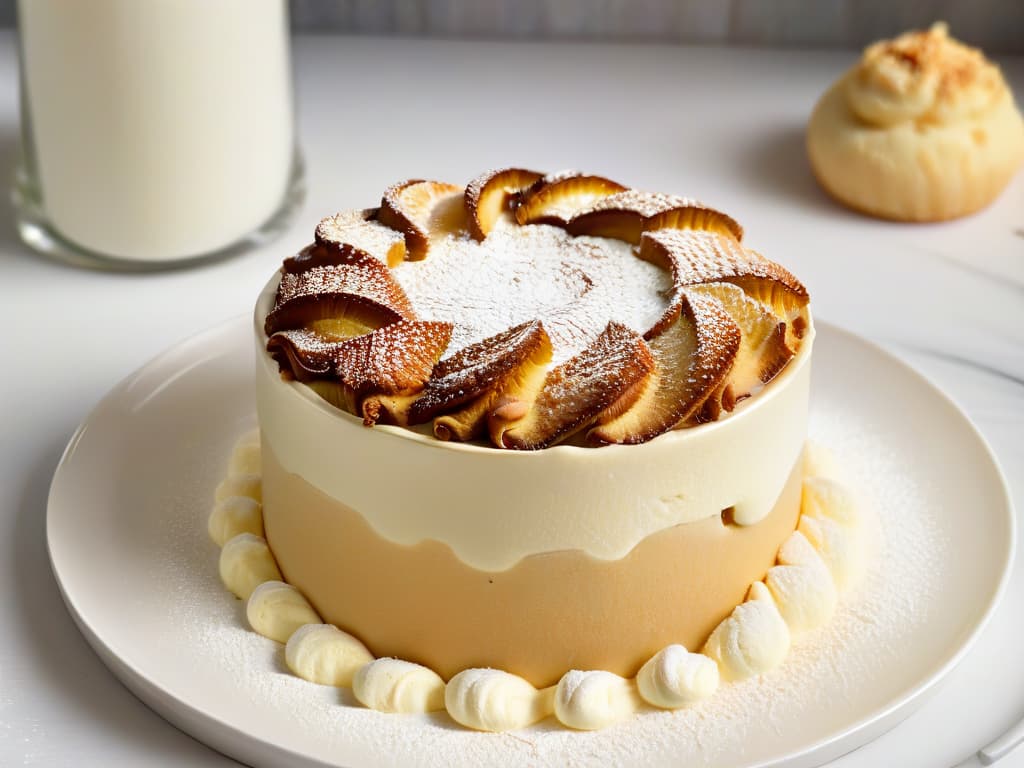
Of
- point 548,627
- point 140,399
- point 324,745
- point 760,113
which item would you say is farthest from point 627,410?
point 760,113

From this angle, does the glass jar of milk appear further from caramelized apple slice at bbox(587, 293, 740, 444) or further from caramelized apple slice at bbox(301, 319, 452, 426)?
caramelized apple slice at bbox(587, 293, 740, 444)

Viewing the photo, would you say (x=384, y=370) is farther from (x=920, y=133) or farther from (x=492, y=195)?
(x=920, y=133)

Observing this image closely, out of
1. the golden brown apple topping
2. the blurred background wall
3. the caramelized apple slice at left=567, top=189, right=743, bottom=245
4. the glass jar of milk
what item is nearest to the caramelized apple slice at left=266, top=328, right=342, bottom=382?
the golden brown apple topping

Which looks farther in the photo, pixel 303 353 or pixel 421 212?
pixel 421 212

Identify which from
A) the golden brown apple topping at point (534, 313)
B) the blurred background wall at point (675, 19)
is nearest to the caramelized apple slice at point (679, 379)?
the golden brown apple topping at point (534, 313)

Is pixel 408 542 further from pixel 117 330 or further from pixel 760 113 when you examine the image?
pixel 760 113

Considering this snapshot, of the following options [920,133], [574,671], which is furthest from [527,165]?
[574,671]

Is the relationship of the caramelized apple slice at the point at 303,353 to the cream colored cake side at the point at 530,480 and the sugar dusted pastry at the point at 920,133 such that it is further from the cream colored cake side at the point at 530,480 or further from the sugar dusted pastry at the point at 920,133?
the sugar dusted pastry at the point at 920,133
